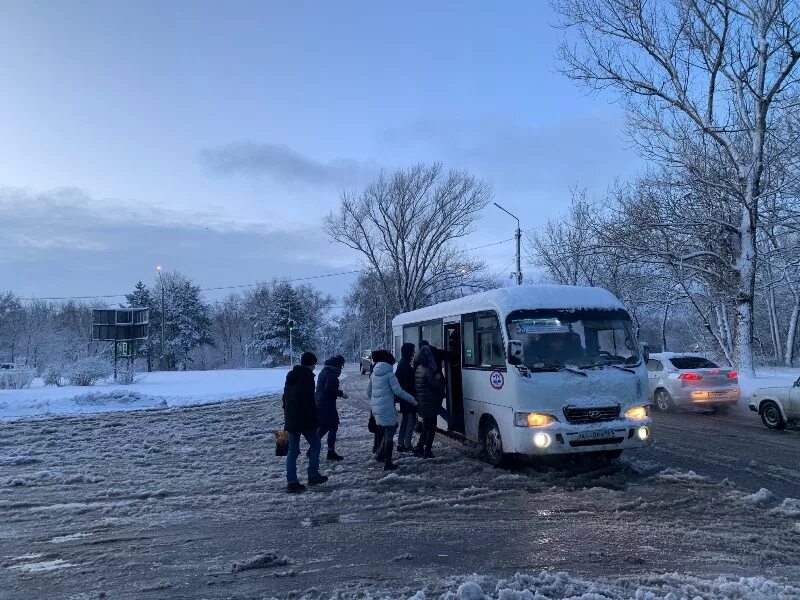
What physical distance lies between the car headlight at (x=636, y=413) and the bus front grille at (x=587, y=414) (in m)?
0.33

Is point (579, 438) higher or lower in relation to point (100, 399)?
lower

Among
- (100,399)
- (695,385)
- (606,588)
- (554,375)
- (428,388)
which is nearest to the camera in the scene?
(606,588)

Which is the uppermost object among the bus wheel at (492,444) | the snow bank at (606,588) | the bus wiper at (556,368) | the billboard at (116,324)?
the billboard at (116,324)

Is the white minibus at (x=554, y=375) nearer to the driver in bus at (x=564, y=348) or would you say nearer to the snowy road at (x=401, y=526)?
the driver in bus at (x=564, y=348)

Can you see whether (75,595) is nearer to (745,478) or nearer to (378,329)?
(745,478)

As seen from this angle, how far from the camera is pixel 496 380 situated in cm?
916

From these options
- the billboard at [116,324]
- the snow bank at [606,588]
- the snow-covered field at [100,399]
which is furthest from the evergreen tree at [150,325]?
the snow bank at [606,588]

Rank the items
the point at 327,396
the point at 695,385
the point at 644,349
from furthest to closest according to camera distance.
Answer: the point at 695,385, the point at 327,396, the point at 644,349

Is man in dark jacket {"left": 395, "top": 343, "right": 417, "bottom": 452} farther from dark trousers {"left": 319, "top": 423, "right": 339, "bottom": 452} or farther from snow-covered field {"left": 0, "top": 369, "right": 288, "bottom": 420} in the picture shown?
snow-covered field {"left": 0, "top": 369, "right": 288, "bottom": 420}

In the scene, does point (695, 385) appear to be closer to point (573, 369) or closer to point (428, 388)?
point (573, 369)

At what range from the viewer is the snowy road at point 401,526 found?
4918 millimetres

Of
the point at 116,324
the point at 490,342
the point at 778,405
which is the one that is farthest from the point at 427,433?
the point at 116,324

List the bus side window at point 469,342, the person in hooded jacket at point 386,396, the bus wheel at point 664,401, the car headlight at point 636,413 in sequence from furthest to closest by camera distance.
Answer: the bus wheel at point 664,401 → the bus side window at point 469,342 → the person in hooded jacket at point 386,396 → the car headlight at point 636,413

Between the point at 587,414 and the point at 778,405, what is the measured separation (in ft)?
24.6
